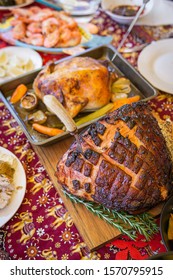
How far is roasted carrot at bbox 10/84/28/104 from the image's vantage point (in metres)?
2.27

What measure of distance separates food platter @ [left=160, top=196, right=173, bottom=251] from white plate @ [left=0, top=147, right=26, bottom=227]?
28.6 inches

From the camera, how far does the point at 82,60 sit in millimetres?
2275

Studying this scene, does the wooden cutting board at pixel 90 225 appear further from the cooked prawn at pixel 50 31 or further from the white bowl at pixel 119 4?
the white bowl at pixel 119 4

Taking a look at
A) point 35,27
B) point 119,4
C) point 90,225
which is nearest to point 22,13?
point 35,27

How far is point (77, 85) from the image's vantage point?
2137 mm

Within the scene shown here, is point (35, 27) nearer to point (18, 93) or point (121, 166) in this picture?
point (18, 93)

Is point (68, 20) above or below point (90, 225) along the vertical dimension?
above

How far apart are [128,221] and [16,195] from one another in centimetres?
60

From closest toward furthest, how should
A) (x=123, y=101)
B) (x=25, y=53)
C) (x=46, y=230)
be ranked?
(x=46, y=230)
(x=123, y=101)
(x=25, y=53)

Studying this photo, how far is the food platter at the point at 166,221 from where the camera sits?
4.97ft

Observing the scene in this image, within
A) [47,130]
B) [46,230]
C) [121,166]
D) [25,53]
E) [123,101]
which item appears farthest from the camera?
[25,53]

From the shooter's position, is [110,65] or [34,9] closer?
[110,65]
